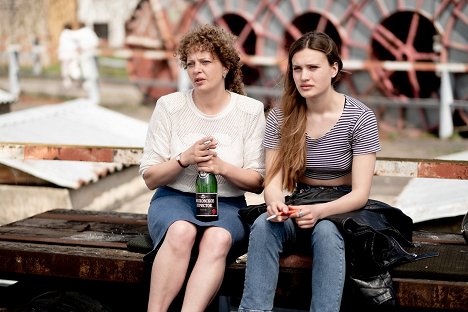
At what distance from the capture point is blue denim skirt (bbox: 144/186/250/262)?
4633 millimetres

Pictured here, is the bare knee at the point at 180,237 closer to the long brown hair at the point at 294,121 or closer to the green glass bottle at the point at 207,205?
the green glass bottle at the point at 207,205

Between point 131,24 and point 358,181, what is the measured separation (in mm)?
16087

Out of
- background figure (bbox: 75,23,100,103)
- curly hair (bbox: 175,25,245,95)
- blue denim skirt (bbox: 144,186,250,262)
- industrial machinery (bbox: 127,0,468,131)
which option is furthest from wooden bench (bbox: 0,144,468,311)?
background figure (bbox: 75,23,100,103)

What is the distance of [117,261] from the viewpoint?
186 inches

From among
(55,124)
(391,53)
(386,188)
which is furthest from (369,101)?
(55,124)

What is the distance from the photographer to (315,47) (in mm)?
4652

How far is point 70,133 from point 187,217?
5059 millimetres

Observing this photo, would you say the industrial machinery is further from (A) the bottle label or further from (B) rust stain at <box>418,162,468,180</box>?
(A) the bottle label

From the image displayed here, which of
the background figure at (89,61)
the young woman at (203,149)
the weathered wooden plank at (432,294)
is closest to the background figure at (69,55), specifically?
the background figure at (89,61)

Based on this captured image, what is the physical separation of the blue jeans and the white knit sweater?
0.55 metres

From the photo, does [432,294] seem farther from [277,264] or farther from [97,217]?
[97,217]

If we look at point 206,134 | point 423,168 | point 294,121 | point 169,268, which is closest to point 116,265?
point 169,268

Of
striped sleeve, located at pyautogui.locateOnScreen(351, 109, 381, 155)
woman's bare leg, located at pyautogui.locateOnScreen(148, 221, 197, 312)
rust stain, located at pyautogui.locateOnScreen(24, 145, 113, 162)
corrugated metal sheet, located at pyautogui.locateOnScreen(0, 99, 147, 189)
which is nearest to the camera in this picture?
woman's bare leg, located at pyautogui.locateOnScreen(148, 221, 197, 312)

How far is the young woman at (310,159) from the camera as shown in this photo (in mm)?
4336
